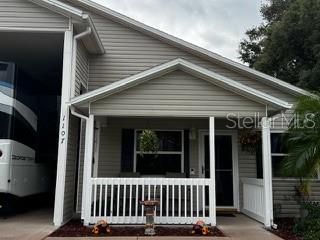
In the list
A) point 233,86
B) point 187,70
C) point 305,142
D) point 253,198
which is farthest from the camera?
point 253,198

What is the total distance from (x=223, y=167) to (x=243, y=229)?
286 centimetres

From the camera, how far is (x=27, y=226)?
721 cm

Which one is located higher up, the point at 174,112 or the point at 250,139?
the point at 174,112

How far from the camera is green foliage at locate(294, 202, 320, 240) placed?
6.38 m

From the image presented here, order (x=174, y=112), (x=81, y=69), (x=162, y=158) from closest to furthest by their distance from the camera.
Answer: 1. (x=174, y=112)
2. (x=81, y=69)
3. (x=162, y=158)

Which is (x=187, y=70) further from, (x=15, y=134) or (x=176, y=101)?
(x=15, y=134)

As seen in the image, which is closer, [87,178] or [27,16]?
[87,178]

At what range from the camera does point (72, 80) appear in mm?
8000

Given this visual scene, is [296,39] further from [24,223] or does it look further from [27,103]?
[24,223]

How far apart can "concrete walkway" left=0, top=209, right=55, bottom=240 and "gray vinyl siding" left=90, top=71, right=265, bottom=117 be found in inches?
104

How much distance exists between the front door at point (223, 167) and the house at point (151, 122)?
0.03m

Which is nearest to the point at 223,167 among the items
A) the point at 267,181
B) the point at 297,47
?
the point at 267,181

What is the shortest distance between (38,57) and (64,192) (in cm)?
465

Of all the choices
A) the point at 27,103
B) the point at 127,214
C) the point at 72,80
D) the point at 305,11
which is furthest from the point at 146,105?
the point at 305,11
